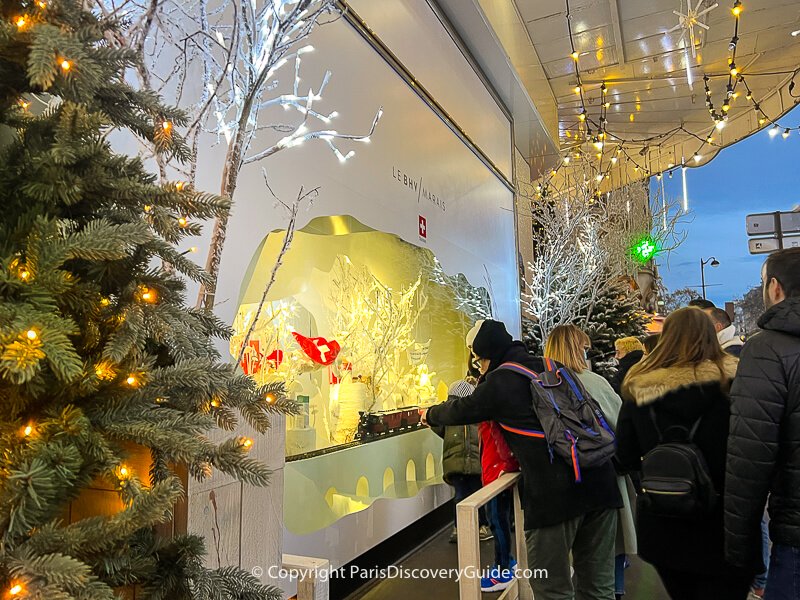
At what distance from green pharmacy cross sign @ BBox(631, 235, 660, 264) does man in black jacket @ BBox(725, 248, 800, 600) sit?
374 inches

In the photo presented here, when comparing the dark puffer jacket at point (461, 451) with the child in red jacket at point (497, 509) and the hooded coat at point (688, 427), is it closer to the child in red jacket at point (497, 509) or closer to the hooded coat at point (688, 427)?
the child in red jacket at point (497, 509)

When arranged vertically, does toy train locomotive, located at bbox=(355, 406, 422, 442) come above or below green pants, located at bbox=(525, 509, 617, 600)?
above

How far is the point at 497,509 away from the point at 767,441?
73.4 inches

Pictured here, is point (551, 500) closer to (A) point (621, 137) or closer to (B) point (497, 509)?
(B) point (497, 509)

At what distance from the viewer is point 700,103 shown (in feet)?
36.0

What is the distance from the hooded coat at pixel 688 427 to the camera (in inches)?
76.4

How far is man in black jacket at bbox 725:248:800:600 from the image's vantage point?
63.6 inches

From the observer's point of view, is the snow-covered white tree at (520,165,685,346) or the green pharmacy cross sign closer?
the snow-covered white tree at (520,165,685,346)

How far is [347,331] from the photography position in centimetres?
384

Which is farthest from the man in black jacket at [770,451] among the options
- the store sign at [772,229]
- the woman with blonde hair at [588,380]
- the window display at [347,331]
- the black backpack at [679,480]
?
the store sign at [772,229]

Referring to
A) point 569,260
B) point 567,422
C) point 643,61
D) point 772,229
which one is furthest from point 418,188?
point 772,229

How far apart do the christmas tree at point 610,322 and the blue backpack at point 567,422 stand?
496 cm

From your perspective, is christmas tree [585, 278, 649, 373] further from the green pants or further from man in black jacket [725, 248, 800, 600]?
man in black jacket [725, 248, 800, 600]

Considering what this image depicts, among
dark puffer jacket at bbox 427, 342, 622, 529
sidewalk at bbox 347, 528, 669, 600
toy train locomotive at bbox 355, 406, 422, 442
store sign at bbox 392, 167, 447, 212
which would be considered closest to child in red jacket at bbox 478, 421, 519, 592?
sidewalk at bbox 347, 528, 669, 600
